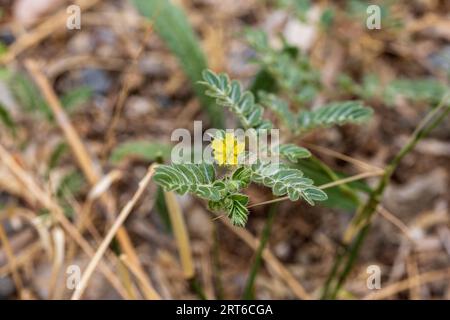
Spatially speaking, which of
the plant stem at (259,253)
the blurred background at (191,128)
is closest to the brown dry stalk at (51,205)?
the blurred background at (191,128)

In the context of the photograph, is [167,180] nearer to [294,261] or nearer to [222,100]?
[222,100]

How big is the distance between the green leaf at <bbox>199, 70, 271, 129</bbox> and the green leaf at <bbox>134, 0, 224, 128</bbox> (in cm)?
63

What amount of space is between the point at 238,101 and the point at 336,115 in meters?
0.21

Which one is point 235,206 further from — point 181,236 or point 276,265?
point 276,265

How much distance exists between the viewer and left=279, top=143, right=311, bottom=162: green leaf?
957mm

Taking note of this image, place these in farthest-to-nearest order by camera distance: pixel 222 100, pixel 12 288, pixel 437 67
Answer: pixel 437 67 < pixel 12 288 < pixel 222 100

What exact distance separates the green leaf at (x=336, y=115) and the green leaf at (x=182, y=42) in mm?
537

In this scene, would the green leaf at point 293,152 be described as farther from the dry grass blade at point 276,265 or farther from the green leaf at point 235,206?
the dry grass blade at point 276,265

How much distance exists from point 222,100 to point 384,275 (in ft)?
2.71

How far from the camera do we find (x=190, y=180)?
34.4 inches

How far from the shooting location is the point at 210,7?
2.17 meters
